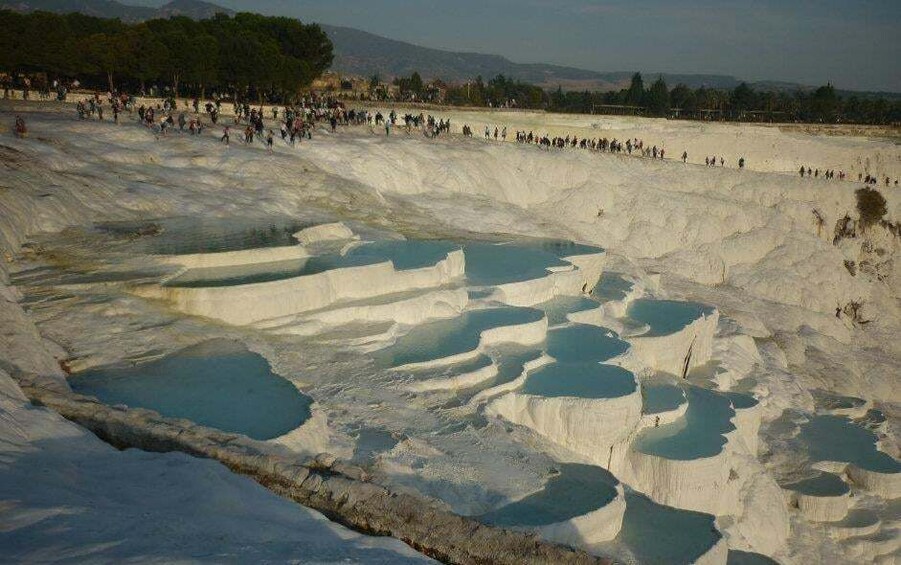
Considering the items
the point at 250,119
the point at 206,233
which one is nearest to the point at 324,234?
the point at 206,233

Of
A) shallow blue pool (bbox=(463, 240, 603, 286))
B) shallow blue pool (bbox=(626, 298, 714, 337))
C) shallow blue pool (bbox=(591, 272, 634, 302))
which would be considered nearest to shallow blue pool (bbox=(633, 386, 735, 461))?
shallow blue pool (bbox=(626, 298, 714, 337))

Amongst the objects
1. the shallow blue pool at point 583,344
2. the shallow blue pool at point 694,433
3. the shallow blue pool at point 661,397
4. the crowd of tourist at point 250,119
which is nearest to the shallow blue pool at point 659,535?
the shallow blue pool at point 694,433

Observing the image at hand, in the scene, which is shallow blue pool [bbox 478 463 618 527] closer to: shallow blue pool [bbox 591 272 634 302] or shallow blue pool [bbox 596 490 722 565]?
shallow blue pool [bbox 596 490 722 565]

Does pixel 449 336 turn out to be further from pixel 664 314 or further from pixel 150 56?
pixel 150 56

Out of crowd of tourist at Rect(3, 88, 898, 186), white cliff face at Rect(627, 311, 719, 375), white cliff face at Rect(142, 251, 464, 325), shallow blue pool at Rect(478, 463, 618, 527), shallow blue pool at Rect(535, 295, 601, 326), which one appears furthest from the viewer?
crowd of tourist at Rect(3, 88, 898, 186)

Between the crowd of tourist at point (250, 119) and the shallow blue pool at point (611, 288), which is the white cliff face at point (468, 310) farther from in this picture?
the crowd of tourist at point (250, 119)

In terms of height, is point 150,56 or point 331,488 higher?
point 150,56
